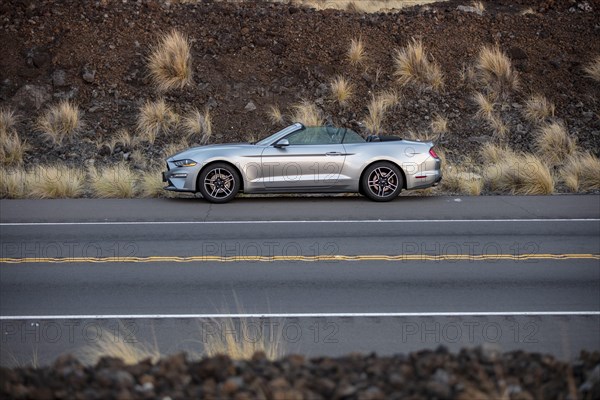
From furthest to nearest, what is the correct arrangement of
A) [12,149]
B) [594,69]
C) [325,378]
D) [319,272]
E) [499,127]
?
[594,69] < [499,127] < [12,149] < [319,272] < [325,378]

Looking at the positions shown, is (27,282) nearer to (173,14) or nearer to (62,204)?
(62,204)

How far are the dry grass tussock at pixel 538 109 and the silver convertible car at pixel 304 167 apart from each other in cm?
1003

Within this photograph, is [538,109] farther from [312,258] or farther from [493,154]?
[312,258]

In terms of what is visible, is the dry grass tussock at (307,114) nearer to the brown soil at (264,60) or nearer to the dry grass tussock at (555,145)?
the brown soil at (264,60)

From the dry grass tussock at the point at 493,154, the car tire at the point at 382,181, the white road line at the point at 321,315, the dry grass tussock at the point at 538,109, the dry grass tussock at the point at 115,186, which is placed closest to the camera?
the white road line at the point at 321,315

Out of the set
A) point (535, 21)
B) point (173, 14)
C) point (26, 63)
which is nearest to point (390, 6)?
point (535, 21)

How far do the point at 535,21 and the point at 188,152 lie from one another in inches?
684

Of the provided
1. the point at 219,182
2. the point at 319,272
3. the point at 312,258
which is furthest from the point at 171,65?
the point at 319,272

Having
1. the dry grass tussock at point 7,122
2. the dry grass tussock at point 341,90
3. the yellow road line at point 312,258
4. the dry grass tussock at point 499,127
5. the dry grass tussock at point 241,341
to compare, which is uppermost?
the dry grass tussock at point 341,90

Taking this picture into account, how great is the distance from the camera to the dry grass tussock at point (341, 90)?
82.5 ft

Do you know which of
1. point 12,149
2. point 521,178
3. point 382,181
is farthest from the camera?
point 12,149

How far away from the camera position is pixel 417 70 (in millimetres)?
26438

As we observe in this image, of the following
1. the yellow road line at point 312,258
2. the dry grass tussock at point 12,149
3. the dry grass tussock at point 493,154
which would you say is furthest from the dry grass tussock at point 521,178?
the dry grass tussock at point 12,149

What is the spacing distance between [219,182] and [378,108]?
10.1 m
